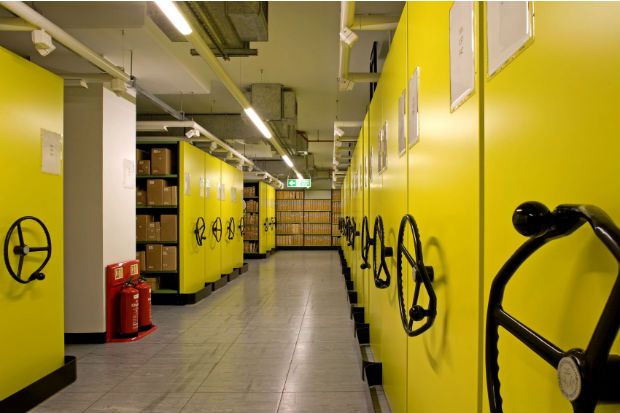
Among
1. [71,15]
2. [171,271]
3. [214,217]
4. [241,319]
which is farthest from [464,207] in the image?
[214,217]

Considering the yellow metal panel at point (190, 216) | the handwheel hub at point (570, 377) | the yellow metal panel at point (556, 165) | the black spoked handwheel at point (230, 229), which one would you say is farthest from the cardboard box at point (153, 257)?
the handwheel hub at point (570, 377)

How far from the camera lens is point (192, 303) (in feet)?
19.1

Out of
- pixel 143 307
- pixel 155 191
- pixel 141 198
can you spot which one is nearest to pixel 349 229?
pixel 155 191

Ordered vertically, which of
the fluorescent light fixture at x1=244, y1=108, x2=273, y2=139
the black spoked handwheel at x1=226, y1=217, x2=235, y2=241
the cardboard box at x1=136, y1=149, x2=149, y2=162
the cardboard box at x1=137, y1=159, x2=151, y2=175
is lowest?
the black spoked handwheel at x1=226, y1=217, x2=235, y2=241

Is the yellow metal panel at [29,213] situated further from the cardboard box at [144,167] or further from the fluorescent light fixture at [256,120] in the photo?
the cardboard box at [144,167]

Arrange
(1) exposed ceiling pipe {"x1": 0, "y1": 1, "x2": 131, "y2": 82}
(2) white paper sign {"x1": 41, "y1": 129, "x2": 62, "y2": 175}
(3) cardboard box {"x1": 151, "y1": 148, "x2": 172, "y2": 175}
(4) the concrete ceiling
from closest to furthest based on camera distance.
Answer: (1) exposed ceiling pipe {"x1": 0, "y1": 1, "x2": 131, "y2": 82}, (2) white paper sign {"x1": 41, "y1": 129, "x2": 62, "y2": 175}, (4) the concrete ceiling, (3) cardboard box {"x1": 151, "y1": 148, "x2": 172, "y2": 175}

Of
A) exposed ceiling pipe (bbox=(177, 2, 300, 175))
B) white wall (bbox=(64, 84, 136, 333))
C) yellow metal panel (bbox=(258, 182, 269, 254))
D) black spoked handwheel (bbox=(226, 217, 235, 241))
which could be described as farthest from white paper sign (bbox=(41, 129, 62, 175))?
yellow metal panel (bbox=(258, 182, 269, 254))

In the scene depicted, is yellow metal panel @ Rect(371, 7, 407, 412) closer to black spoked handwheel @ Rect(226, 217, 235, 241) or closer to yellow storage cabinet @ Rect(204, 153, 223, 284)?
yellow storage cabinet @ Rect(204, 153, 223, 284)

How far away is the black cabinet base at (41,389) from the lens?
2463mm

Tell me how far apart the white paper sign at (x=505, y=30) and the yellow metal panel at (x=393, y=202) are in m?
0.90

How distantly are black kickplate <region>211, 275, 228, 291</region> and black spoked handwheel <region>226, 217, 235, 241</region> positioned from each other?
0.90 meters

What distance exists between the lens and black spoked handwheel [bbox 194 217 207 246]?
6.15 m

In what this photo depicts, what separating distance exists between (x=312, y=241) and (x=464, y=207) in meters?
15.3

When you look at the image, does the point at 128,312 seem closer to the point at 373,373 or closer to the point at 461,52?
the point at 373,373
